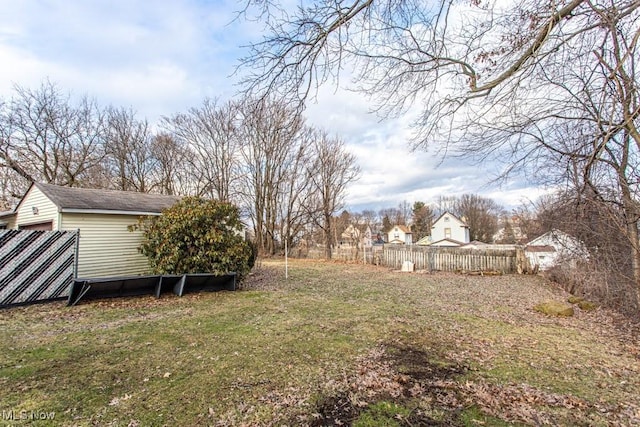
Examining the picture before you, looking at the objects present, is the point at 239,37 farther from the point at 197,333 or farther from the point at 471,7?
the point at 197,333

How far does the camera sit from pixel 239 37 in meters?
3.35

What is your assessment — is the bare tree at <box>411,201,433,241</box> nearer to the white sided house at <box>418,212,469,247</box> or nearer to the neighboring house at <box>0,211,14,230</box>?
the white sided house at <box>418,212,469,247</box>

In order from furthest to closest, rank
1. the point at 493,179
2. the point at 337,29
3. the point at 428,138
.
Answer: the point at 493,179, the point at 428,138, the point at 337,29

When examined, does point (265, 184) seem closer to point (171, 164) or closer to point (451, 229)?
point (171, 164)

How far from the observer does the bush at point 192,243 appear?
7.95 m

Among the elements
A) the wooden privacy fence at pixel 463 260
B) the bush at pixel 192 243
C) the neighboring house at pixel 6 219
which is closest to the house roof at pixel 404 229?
the wooden privacy fence at pixel 463 260

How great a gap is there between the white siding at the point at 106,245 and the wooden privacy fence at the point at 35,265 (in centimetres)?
125

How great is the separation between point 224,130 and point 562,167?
2113cm

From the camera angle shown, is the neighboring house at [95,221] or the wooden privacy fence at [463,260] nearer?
the neighboring house at [95,221]

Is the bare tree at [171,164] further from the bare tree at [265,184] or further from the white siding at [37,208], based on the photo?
the white siding at [37,208]

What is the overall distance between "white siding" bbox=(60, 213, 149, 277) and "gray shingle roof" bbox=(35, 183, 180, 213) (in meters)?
0.31

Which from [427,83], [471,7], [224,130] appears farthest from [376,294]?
[224,130]

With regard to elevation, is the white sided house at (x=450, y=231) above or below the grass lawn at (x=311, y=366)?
above

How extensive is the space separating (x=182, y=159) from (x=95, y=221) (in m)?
14.0
